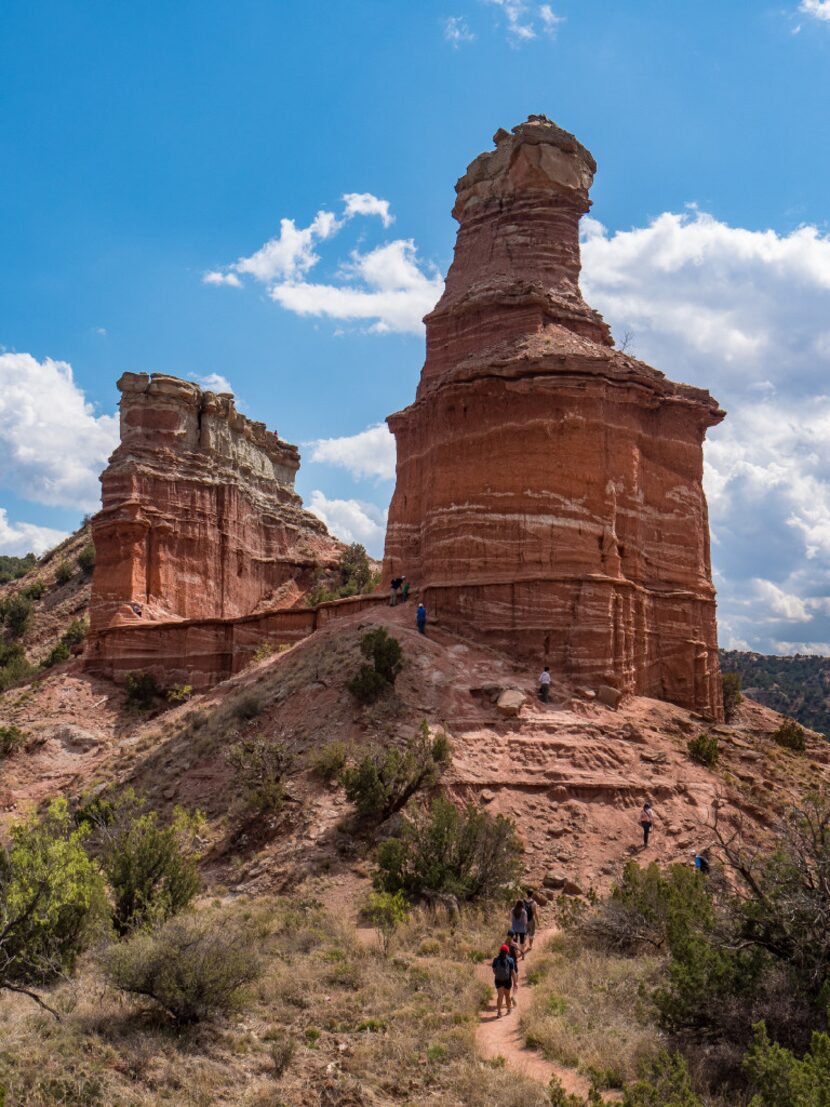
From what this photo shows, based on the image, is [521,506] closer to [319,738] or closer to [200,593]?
[319,738]

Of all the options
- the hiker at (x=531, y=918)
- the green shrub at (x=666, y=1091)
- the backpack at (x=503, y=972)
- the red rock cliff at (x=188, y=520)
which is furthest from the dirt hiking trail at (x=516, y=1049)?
the red rock cliff at (x=188, y=520)

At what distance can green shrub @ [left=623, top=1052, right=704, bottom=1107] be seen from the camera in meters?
10.3

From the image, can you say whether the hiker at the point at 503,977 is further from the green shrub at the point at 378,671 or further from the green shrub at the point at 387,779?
the green shrub at the point at 378,671

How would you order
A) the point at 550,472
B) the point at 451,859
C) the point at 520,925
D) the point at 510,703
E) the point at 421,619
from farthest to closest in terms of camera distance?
the point at 550,472
the point at 421,619
the point at 510,703
the point at 451,859
the point at 520,925

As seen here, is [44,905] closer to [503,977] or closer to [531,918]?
[503,977]

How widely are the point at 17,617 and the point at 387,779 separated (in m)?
46.0

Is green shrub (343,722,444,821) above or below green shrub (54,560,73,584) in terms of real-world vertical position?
Answer: below

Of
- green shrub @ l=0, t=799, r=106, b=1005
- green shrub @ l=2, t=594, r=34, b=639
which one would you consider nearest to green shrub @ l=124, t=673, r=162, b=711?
green shrub @ l=2, t=594, r=34, b=639

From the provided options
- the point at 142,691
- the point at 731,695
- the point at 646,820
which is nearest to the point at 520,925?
the point at 646,820

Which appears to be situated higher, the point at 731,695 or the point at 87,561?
the point at 87,561

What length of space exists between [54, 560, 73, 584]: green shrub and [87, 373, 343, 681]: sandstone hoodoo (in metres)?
16.4

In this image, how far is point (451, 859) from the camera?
793 inches

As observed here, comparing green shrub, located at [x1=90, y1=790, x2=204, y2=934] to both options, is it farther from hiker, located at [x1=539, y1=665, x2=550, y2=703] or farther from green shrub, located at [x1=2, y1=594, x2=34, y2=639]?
green shrub, located at [x1=2, y1=594, x2=34, y2=639]

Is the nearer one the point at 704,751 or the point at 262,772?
the point at 262,772
